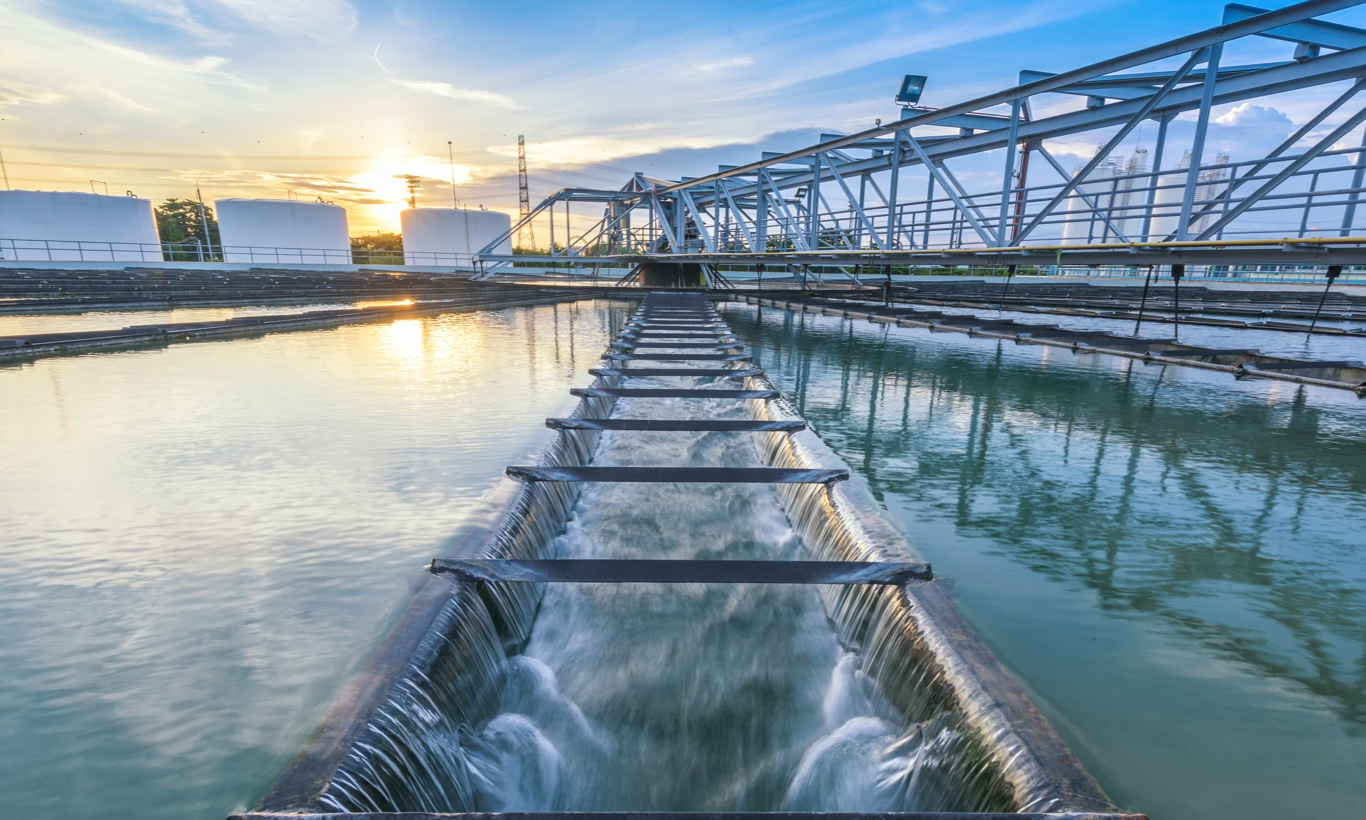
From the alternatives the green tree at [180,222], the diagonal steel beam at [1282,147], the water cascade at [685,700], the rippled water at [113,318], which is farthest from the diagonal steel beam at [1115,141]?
the green tree at [180,222]

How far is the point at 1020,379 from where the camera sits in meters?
8.44

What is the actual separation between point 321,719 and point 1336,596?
429 cm

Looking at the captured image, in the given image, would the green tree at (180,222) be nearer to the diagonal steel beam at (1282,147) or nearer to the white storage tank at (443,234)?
the white storage tank at (443,234)

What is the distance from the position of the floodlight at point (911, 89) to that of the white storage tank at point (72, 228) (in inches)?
1502

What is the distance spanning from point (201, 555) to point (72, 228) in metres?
42.4

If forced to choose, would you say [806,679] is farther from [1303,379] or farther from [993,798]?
[1303,379]

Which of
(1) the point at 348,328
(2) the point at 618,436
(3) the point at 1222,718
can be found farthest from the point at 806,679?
(1) the point at 348,328

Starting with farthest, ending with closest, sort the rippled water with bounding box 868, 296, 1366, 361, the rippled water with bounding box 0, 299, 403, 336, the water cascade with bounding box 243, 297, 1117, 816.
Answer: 1. the rippled water with bounding box 0, 299, 403, 336
2. the rippled water with bounding box 868, 296, 1366, 361
3. the water cascade with bounding box 243, 297, 1117, 816

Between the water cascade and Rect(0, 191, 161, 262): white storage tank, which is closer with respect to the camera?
the water cascade

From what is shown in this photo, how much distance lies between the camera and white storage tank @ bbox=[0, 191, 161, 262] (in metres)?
30.9

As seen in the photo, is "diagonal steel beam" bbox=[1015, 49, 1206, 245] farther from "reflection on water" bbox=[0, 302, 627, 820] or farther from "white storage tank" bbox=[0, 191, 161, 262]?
"white storage tank" bbox=[0, 191, 161, 262]

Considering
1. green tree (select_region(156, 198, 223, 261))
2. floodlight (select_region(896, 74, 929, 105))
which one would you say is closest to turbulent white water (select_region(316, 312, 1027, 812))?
floodlight (select_region(896, 74, 929, 105))

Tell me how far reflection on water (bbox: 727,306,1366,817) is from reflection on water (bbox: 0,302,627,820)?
8.76 ft

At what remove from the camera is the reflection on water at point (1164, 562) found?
1.98 meters
